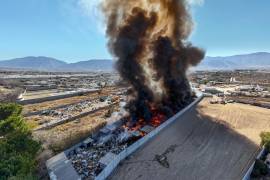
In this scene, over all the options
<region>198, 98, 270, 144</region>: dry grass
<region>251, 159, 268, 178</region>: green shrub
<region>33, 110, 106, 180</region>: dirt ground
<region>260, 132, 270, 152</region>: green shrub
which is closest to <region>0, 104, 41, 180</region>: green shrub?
<region>33, 110, 106, 180</region>: dirt ground

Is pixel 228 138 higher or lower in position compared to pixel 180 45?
lower

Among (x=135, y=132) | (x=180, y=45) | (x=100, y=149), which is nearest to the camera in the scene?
(x=100, y=149)

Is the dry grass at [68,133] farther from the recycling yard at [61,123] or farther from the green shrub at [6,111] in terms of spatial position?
the green shrub at [6,111]

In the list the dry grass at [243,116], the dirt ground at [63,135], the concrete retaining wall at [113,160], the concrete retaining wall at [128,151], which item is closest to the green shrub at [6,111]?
the dirt ground at [63,135]

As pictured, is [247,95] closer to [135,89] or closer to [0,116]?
[135,89]

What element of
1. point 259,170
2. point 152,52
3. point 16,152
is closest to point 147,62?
point 152,52

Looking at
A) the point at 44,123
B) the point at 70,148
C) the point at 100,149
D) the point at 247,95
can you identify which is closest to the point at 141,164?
the point at 100,149

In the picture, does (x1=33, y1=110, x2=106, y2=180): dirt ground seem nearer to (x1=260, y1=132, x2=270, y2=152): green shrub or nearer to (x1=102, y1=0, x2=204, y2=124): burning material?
(x1=102, y1=0, x2=204, y2=124): burning material

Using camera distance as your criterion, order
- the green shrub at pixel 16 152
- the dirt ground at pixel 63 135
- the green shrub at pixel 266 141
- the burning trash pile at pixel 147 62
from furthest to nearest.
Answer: the burning trash pile at pixel 147 62
the dirt ground at pixel 63 135
the green shrub at pixel 266 141
the green shrub at pixel 16 152

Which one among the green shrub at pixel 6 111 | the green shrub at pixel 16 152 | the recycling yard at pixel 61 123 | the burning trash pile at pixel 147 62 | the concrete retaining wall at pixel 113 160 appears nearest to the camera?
the green shrub at pixel 16 152
